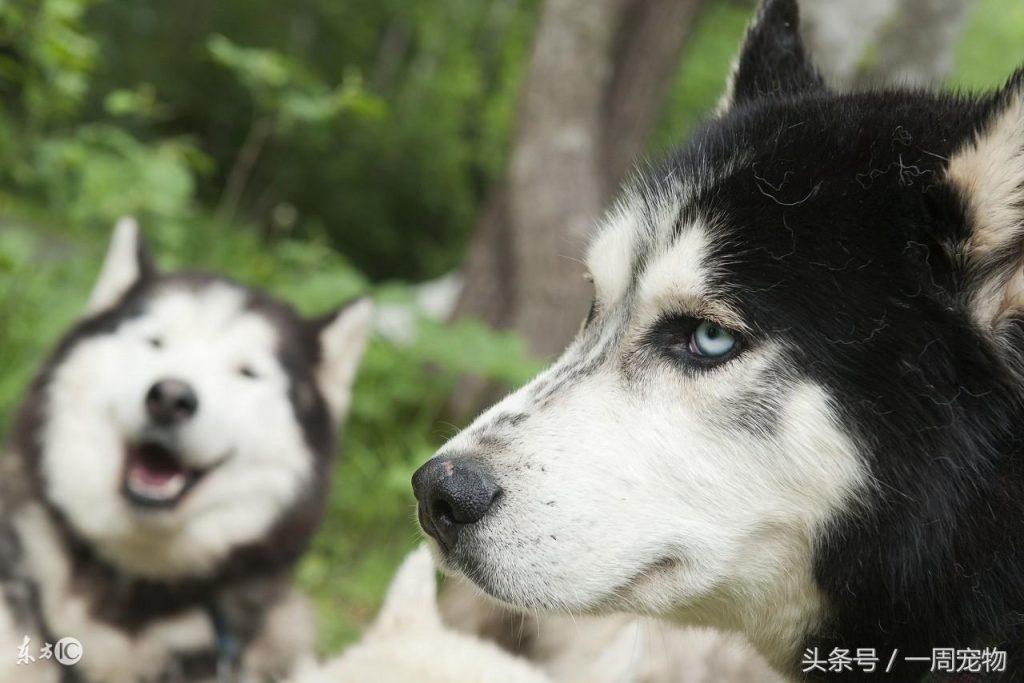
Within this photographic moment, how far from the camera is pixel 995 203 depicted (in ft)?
6.11

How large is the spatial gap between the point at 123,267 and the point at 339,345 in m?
0.98

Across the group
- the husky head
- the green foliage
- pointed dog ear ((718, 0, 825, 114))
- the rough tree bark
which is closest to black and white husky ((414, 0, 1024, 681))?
pointed dog ear ((718, 0, 825, 114))

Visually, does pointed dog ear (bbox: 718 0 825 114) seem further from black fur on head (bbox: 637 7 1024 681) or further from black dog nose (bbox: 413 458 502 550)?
black dog nose (bbox: 413 458 502 550)

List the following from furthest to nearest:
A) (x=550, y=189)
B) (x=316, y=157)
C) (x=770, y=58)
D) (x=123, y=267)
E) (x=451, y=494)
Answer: (x=316, y=157), (x=550, y=189), (x=123, y=267), (x=770, y=58), (x=451, y=494)

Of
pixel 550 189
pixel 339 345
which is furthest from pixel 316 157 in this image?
pixel 339 345

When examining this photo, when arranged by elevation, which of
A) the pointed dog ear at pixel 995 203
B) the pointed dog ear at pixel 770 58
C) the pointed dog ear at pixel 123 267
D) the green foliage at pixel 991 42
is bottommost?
the pointed dog ear at pixel 123 267

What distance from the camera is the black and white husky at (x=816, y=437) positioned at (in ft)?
6.37

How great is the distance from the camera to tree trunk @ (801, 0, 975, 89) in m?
4.41

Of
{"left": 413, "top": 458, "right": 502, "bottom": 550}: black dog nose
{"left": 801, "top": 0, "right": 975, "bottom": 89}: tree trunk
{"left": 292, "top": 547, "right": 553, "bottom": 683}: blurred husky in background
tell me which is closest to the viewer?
{"left": 413, "top": 458, "right": 502, "bottom": 550}: black dog nose

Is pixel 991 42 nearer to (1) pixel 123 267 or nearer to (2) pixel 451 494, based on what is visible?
(1) pixel 123 267

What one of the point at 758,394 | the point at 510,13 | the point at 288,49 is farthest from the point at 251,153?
the point at 510,13

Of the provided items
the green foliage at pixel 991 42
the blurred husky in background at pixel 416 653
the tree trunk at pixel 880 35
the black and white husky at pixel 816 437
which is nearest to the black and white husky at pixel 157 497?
the blurred husky in background at pixel 416 653

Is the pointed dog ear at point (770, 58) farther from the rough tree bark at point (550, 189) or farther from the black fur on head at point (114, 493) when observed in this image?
the rough tree bark at point (550, 189)

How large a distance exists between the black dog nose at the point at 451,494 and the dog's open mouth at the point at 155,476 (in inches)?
78.6
